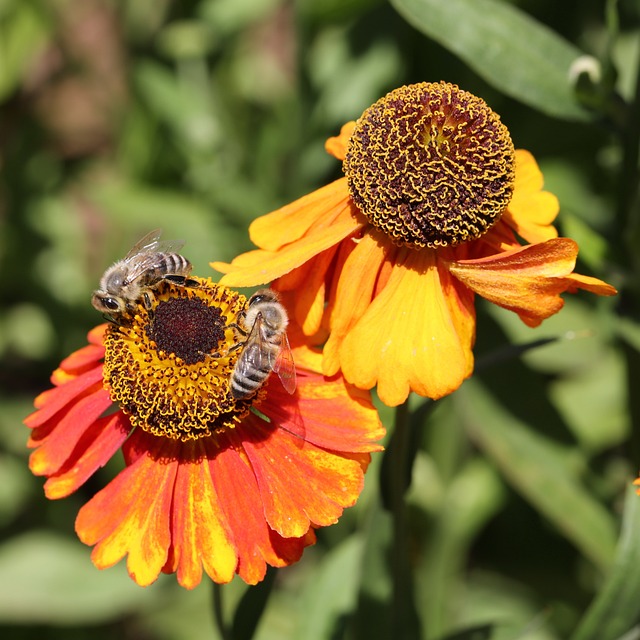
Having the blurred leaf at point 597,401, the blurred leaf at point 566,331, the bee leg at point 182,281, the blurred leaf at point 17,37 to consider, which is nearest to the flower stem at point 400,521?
the bee leg at point 182,281

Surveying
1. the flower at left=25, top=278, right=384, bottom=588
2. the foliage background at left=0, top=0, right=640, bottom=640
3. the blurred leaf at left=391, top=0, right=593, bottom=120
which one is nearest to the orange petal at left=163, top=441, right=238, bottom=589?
the flower at left=25, top=278, right=384, bottom=588

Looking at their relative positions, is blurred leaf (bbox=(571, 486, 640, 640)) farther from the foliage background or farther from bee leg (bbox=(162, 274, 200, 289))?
bee leg (bbox=(162, 274, 200, 289))

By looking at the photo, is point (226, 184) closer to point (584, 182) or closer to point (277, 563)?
point (584, 182)

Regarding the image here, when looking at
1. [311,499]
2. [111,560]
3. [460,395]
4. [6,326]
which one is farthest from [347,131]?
[6,326]

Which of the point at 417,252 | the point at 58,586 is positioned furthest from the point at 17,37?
the point at 417,252

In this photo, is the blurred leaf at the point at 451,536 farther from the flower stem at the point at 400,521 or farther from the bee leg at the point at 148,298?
the bee leg at the point at 148,298

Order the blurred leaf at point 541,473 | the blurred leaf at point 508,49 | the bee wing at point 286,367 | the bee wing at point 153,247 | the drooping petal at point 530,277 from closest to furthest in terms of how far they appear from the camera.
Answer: the drooping petal at point 530,277 → the bee wing at point 286,367 → the bee wing at point 153,247 → the blurred leaf at point 508,49 → the blurred leaf at point 541,473

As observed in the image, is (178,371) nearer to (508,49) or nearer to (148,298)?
(148,298)
